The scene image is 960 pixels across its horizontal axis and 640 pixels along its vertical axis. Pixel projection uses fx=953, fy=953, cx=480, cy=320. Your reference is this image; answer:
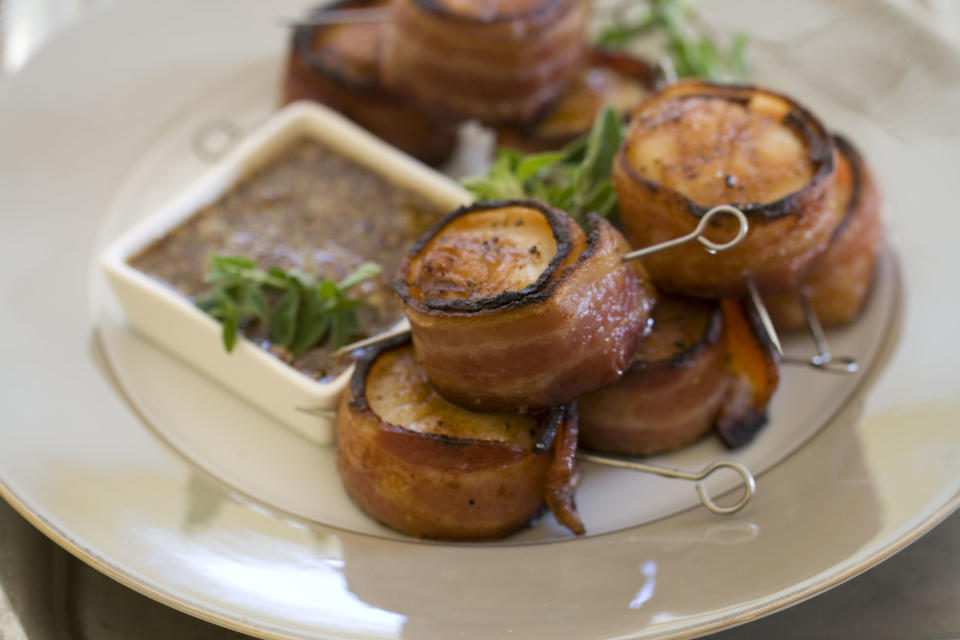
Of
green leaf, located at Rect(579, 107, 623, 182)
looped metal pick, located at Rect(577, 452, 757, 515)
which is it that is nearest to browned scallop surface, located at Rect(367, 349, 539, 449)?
looped metal pick, located at Rect(577, 452, 757, 515)

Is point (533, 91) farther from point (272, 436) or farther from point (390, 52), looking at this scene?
point (272, 436)

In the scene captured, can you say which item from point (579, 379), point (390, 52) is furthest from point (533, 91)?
point (579, 379)

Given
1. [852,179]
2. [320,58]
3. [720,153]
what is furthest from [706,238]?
[320,58]

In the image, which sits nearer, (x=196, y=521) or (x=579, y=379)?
(x=579, y=379)

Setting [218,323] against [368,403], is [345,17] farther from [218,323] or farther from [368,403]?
[368,403]

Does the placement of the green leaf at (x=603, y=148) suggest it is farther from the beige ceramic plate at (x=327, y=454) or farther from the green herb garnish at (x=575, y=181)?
the beige ceramic plate at (x=327, y=454)

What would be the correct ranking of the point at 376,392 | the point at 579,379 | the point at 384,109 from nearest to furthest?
the point at 579,379, the point at 376,392, the point at 384,109
